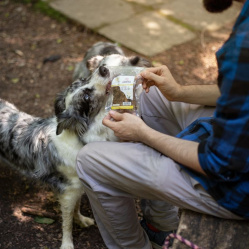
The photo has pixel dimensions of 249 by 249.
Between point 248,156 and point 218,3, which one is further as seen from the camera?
point 218,3

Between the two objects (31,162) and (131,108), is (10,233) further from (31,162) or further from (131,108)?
(131,108)

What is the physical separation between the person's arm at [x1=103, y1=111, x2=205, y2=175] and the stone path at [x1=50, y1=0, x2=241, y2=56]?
9.96 feet

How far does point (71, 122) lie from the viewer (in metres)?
2.66

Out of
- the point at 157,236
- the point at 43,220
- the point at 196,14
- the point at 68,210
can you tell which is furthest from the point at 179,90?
the point at 196,14

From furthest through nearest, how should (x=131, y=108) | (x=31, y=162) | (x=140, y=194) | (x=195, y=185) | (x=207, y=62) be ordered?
(x=207, y=62) < (x=31, y=162) < (x=131, y=108) < (x=140, y=194) < (x=195, y=185)

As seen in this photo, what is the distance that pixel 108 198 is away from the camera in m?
2.24

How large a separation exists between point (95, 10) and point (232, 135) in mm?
5018

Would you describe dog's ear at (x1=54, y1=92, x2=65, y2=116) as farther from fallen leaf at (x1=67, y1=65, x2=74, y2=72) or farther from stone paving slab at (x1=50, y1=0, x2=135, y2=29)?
stone paving slab at (x1=50, y1=0, x2=135, y2=29)

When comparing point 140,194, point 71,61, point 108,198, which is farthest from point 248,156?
point 71,61

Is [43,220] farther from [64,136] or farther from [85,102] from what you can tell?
[85,102]

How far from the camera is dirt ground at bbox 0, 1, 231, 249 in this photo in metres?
3.14

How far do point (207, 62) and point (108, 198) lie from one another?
3394mm

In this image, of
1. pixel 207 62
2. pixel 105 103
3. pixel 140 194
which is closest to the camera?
pixel 140 194

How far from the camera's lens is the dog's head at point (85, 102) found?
265 cm
